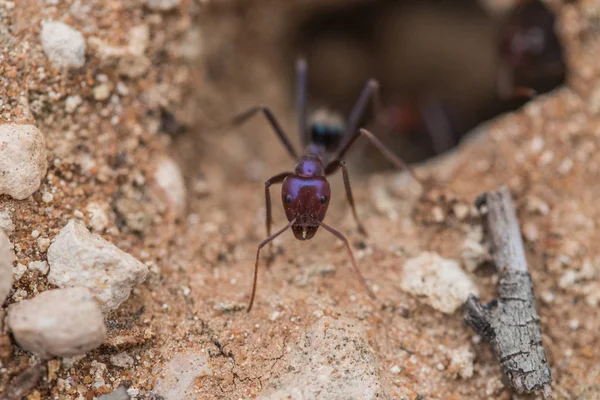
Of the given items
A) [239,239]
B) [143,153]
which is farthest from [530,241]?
[143,153]

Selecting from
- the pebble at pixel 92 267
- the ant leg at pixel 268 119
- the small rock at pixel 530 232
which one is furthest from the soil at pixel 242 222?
the ant leg at pixel 268 119

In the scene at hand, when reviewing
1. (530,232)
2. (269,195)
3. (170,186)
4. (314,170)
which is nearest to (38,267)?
(170,186)

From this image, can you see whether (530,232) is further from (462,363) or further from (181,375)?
(181,375)

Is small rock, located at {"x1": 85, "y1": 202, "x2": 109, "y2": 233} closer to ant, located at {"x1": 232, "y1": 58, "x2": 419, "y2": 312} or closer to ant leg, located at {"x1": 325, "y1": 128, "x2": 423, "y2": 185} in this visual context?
ant, located at {"x1": 232, "y1": 58, "x2": 419, "y2": 312}

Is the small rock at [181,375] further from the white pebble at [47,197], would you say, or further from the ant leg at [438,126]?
the ant leg at [438,126]

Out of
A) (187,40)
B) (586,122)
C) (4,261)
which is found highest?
(187,40)

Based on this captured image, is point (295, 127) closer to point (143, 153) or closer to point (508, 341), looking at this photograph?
point (143, 153)
